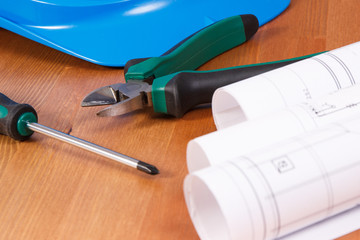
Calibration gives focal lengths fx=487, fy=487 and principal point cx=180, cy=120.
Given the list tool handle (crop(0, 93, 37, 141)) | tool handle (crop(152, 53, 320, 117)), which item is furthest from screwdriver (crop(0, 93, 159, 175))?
tool handle (crop(152, 53, 320, 117))

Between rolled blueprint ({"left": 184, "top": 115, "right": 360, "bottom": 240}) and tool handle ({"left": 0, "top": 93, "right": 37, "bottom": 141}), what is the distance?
307mm

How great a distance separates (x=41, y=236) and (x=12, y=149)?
19 cm

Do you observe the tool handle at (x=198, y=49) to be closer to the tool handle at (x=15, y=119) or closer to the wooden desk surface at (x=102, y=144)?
the wooden desk surface at (x=102, y=144)

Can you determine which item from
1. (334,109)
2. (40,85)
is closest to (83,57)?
(40,85)

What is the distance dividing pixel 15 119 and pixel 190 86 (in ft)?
0.85

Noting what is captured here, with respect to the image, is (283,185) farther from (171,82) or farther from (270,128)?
(171,82)

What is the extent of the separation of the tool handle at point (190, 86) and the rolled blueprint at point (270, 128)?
0.14 metres

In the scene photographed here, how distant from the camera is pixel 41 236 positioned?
0.60 m

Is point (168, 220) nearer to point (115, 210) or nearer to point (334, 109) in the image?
point (115, 210)

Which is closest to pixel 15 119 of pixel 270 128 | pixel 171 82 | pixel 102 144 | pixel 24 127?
pixel 24 127

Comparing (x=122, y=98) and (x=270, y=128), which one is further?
(x=122, y=98)

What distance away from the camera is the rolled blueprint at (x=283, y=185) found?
49 centimetres

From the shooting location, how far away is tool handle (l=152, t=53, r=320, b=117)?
71 cm

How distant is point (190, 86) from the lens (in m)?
0.72
